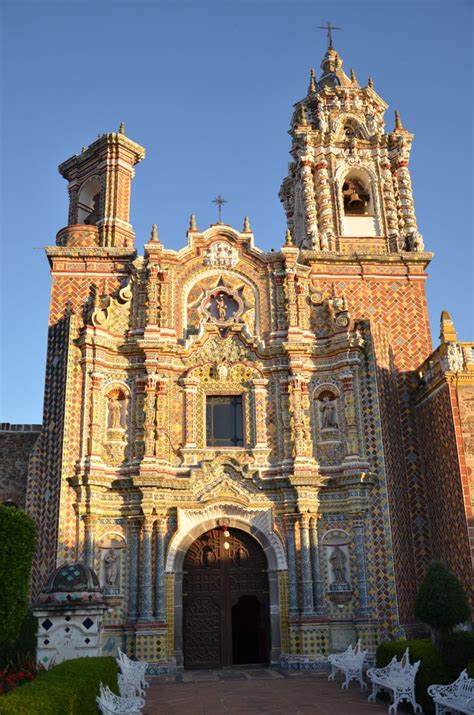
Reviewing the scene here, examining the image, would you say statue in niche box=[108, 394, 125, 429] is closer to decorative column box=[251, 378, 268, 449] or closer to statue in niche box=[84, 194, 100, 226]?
decorative column box=[251, 378, 268, 449]

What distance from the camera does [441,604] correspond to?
1256cm

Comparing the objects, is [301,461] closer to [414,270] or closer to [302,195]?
[414,270]

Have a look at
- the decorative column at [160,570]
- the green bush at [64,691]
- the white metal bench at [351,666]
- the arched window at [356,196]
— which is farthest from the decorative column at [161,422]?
the arched window at [356,196]

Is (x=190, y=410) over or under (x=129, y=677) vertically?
over

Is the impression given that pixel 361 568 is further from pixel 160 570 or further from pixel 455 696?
pixel 455 696

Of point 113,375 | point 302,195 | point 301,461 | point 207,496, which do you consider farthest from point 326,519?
point 302,195

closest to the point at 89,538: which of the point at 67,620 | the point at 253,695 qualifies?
the point at 67,620

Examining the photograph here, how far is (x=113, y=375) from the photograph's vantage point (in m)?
20.3

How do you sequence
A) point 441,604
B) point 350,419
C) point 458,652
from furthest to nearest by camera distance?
point 350,419 → point 441,604 → point 458,652

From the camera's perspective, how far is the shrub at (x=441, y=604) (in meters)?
12.5

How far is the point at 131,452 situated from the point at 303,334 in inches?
240

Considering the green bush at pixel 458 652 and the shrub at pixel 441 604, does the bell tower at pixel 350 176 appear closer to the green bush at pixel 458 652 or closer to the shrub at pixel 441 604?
the shrub at pixel 441 604

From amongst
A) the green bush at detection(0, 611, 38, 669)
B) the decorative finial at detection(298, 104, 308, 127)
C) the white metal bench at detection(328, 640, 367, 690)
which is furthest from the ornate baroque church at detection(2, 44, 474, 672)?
the decorative finial at detection(298, 104, 308, 127)

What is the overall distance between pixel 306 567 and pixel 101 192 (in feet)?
44.6
